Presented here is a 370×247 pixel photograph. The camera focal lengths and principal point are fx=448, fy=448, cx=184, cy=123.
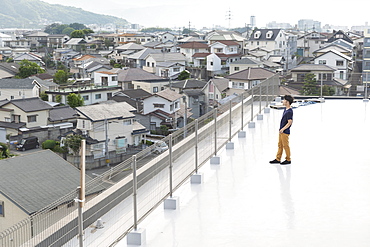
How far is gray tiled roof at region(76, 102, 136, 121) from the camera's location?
20328 mm

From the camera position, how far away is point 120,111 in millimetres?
21297

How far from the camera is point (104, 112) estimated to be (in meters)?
20.8

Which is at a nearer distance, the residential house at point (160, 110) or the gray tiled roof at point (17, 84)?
the residential house at point (160, 110)

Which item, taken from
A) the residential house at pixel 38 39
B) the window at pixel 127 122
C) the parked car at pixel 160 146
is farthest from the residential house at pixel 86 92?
the residential house at pixel 38 39

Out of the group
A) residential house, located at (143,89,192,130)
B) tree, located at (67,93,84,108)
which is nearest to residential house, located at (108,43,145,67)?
tree, located at (67,93,84,108)

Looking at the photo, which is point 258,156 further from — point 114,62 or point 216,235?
point 114,62

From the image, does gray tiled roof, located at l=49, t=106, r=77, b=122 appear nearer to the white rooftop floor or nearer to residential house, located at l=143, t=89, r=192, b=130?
residential house, located at l=143, t=89, r=192, b=130

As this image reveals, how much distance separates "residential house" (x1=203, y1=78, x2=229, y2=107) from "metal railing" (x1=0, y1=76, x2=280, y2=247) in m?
22.0

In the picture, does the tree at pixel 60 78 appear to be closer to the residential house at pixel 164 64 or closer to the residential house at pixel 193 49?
the residential house at pixel 164 64

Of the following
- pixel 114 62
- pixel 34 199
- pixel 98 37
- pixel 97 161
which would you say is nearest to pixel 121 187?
pixel 34 199

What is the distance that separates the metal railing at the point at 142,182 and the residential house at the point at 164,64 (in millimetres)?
29929

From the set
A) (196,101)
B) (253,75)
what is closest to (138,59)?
(196,101)

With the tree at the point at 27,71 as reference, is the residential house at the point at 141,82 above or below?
below

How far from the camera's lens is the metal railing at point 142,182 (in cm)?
226
